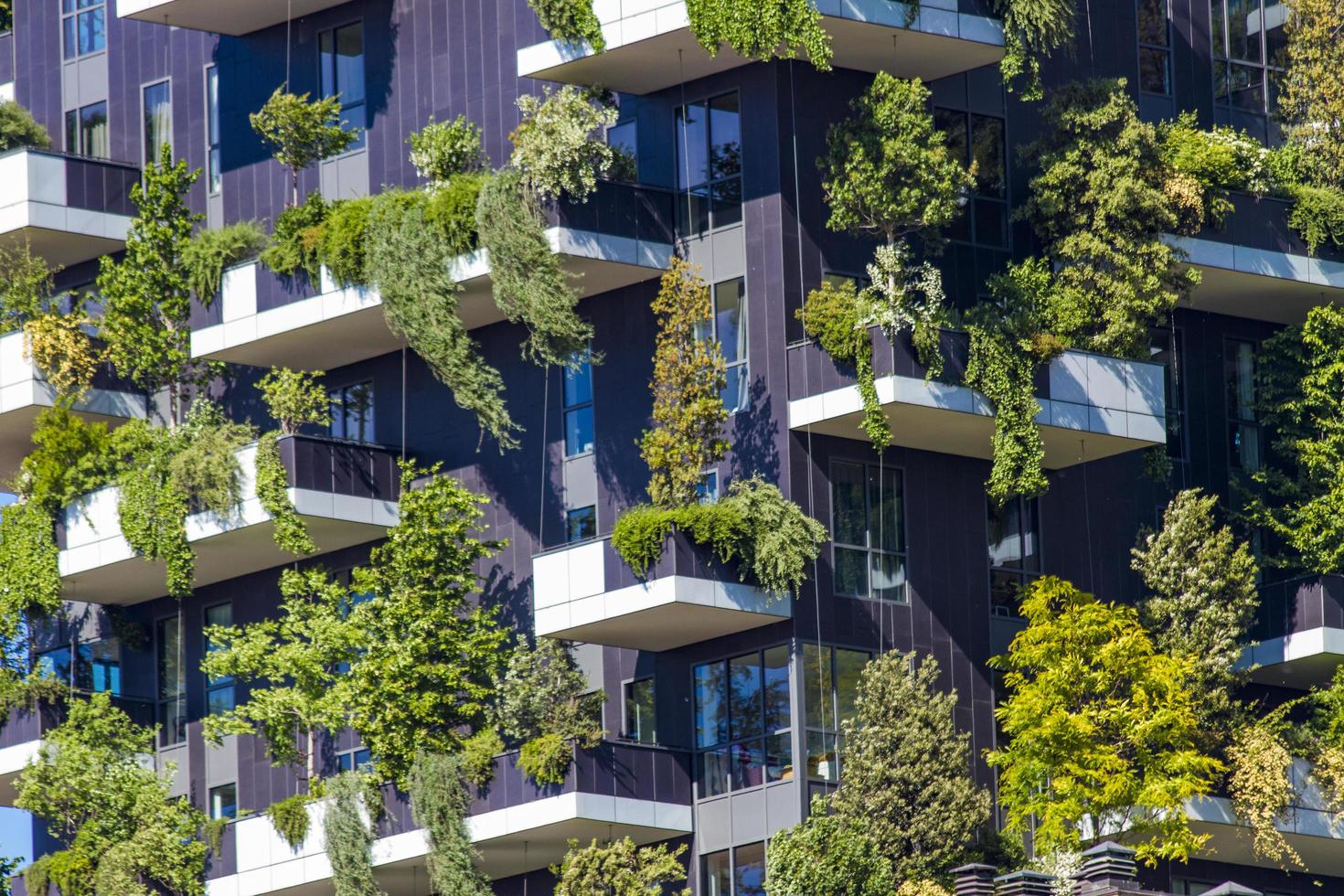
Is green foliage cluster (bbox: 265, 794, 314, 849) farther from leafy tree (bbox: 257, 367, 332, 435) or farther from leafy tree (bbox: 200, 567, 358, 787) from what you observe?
leafy tree (bbox: 257, 367, 332, 435)

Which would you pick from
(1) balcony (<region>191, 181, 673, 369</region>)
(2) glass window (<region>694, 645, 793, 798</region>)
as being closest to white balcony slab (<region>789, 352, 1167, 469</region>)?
(2) glass window (<region>694, 645, 793, 798</region>)

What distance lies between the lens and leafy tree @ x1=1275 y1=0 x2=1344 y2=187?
65188 millimetres

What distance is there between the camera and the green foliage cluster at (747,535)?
58.4 m

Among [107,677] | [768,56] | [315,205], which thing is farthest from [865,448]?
[107,677]

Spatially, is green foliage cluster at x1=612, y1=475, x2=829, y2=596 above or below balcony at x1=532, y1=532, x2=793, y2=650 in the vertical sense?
above

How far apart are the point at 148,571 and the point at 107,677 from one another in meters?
3.58

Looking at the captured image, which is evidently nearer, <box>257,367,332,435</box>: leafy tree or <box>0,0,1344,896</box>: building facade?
<box>0,0,1344,896</box>: building facade

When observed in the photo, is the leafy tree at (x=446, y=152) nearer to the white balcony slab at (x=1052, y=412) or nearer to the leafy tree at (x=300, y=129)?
the leafy tree at (x=300, y=129)

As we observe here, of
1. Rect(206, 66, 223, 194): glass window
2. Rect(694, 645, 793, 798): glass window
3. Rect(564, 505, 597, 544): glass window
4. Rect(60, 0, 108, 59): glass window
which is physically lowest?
Rect(694, 645, 793, 798): glass window

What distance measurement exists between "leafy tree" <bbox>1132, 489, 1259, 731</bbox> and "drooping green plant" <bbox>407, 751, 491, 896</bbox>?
1185 centimetres

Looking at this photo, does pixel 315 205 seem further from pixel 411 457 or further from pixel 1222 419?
pixel 1222 419

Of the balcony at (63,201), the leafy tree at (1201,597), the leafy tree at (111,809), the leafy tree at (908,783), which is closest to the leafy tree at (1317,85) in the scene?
the leafy tree at (1201,597)

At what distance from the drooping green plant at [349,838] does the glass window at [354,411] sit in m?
8.04

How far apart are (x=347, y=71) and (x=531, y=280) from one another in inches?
359
